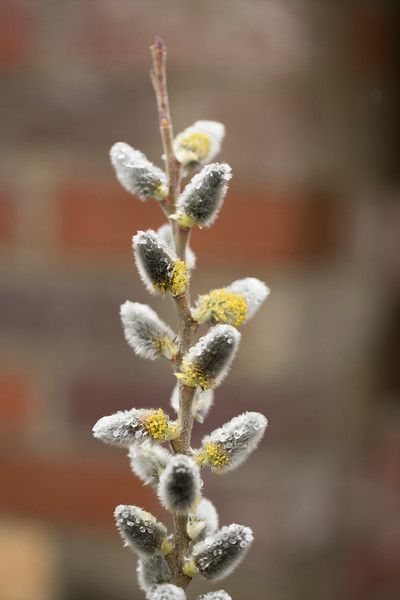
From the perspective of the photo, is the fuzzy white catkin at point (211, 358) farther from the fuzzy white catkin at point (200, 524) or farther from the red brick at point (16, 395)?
the red brick at point (16, 395)

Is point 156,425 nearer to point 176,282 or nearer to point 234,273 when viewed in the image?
point 176,282

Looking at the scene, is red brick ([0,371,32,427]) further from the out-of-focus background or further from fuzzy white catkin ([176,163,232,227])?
fuzzy white catkin ([176,163,232,227])

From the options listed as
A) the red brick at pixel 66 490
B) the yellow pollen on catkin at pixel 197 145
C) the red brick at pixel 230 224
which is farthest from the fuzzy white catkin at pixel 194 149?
the red brick at pixel 66 490

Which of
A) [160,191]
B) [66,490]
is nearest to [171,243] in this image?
[160,191]

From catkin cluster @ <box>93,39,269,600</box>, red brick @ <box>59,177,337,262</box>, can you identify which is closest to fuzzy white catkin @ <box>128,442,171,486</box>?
catkin cluster @ <box>93,39,269,600</box>

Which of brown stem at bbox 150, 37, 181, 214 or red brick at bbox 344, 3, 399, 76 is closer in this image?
brown stem at bbox 150, 37, 181, 214

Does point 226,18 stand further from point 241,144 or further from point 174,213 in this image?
point 174,213
